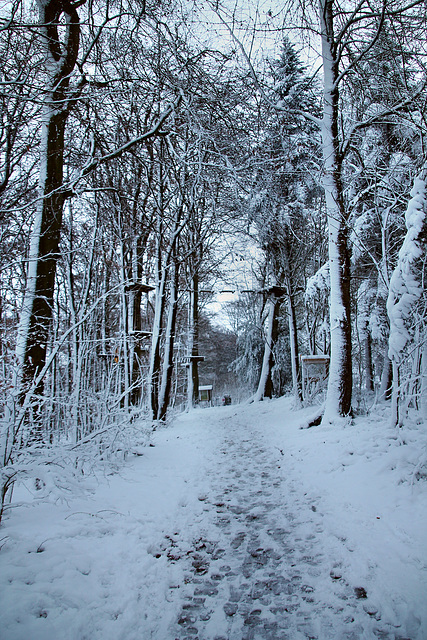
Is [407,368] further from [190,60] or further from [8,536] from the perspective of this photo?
[190,60]

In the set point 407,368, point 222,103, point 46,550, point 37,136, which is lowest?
point 46,550

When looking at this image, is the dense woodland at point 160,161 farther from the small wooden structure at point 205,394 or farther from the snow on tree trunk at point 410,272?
the small wooden structure at point 205,394

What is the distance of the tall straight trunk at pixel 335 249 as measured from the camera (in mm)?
6699

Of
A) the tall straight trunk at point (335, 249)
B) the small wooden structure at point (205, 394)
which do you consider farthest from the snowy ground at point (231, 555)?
the small wooden structure at point (205, 394)

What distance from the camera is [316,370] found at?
402 inches

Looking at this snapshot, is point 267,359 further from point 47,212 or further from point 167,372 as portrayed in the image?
point 47,212

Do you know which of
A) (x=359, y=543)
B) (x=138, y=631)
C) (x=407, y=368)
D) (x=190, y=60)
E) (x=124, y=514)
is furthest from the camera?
(x=407, y=368)

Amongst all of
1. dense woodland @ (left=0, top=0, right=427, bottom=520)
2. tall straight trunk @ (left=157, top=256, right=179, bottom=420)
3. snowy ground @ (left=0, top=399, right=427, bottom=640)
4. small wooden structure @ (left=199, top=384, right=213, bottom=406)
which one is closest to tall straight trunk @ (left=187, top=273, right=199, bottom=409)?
small wooden structure @ (left=199, top=384, right=213, bottom=406)

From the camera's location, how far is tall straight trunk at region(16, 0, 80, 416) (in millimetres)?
3928

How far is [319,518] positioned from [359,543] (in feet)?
1.93

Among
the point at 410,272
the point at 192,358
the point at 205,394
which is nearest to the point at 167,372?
the point at 192,358

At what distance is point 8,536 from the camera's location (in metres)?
2.32

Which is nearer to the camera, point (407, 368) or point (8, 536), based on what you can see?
point (8, 536)

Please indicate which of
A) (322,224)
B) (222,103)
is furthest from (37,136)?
(322,224)
